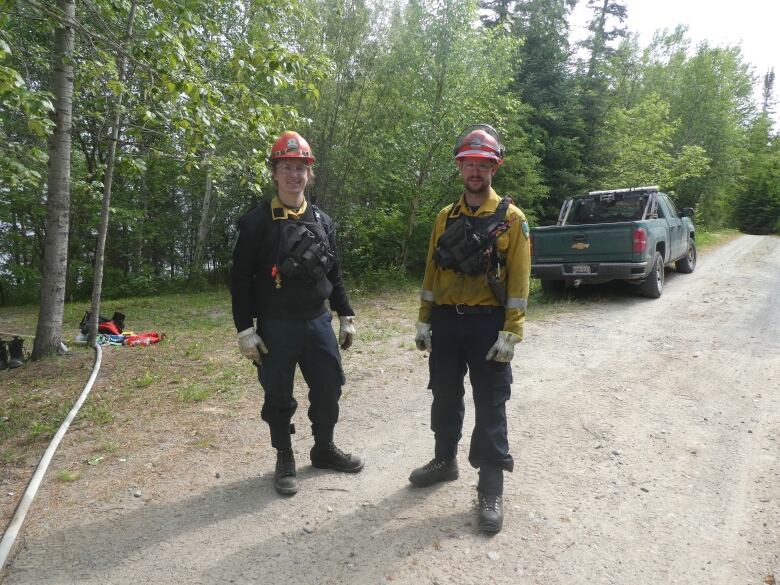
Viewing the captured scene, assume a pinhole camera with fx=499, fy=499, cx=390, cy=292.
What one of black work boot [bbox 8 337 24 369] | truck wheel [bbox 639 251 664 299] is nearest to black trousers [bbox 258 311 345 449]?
black work boot [bbox 8 337 24 369]

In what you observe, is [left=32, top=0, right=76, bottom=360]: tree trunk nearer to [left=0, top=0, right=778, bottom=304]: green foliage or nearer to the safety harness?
[left=0, top=0, right=778, bottom=304]: green foliage

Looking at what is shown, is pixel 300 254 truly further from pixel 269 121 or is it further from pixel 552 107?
pixel 552 107

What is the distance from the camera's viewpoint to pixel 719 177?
28828 millimetres

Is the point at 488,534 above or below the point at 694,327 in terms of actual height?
below

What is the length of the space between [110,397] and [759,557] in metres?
5.27

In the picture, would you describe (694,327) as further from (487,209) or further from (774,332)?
(487,209)

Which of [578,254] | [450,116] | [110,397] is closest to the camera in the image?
[110,397]

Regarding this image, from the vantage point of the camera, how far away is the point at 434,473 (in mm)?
3240

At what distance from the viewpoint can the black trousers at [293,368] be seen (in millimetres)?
3094

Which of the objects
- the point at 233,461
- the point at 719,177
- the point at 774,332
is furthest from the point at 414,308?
the point at 719,177

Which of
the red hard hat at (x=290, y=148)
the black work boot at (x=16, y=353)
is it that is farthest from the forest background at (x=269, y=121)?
the red hard hat at (x=290, y=148)

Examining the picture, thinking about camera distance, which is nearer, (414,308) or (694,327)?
(694,327)

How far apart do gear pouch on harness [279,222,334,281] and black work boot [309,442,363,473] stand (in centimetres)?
122

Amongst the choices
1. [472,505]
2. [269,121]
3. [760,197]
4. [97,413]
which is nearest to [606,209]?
[269,121]
